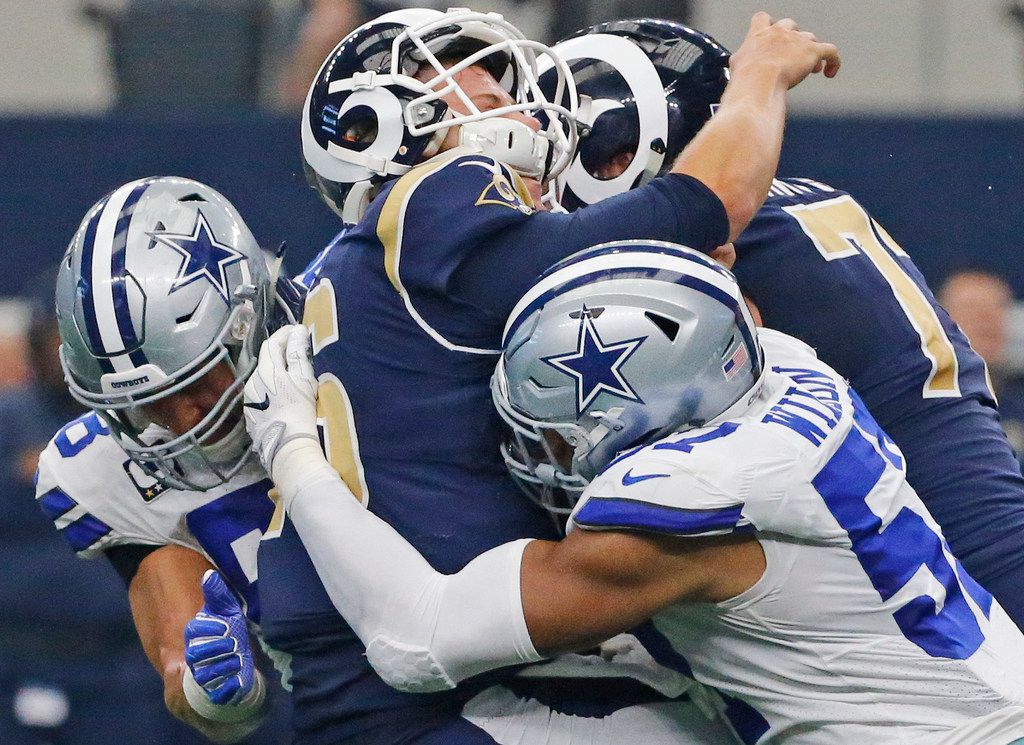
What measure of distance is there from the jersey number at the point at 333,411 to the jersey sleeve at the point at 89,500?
708 mm

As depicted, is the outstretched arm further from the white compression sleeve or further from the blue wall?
the blue wall

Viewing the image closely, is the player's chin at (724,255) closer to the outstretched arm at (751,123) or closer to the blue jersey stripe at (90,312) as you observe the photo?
the outstretched arm at (751,123)

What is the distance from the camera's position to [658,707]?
2.83m

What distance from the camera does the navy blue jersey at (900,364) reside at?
3277 millimetres

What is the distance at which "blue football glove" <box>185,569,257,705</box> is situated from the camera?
2902 mm

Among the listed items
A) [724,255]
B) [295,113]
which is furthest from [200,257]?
[295,113]

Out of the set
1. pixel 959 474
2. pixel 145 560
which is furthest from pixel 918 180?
pixel 145 560

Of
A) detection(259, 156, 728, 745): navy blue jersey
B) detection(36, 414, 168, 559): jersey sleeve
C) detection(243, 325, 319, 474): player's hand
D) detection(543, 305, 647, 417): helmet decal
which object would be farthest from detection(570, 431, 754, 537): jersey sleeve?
detection(36, 414, 168, 559): jersey sleeve

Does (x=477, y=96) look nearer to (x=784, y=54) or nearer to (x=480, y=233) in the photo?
(x=480, y=233)

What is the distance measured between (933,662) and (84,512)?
1775 millimetres

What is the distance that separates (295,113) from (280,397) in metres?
4.12

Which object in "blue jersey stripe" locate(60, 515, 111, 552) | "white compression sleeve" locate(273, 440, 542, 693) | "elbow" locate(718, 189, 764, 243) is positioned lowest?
"blue jersey stripe" locate(60, 515, 111, 552)

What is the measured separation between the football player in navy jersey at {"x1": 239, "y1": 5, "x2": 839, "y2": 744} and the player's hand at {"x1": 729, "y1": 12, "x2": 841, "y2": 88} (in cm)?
17

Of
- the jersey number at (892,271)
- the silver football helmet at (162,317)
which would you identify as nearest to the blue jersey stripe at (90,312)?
the silver football helmet at (162,317)
